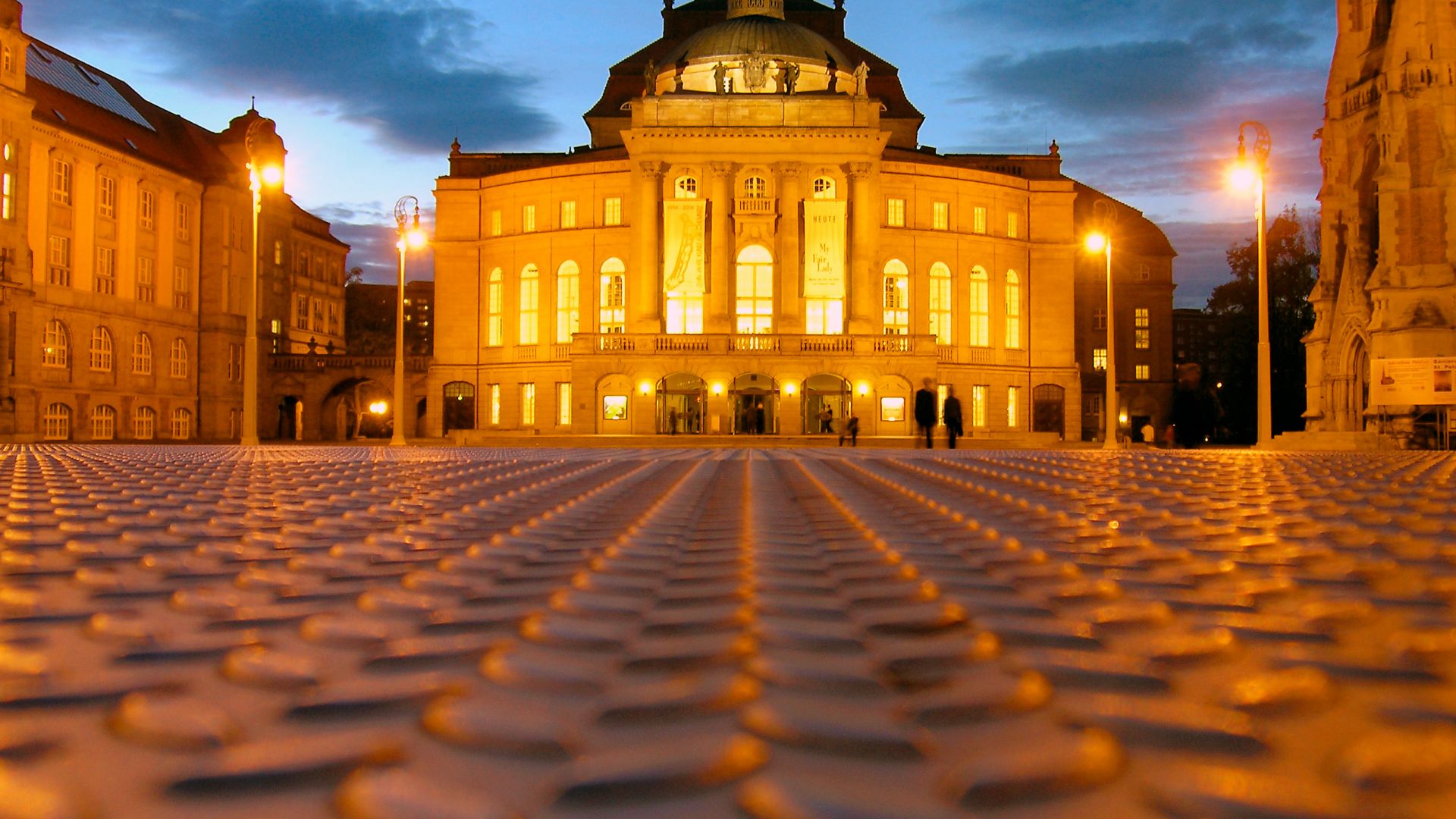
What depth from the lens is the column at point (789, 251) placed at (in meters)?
56.2

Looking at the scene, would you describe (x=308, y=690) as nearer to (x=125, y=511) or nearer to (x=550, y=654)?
(x=550, y=654)

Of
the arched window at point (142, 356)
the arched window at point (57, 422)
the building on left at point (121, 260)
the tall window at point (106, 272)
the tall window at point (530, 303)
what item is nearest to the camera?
the building on left at point (121, 260)

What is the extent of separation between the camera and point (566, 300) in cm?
6209

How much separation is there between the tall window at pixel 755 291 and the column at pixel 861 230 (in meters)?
4.06

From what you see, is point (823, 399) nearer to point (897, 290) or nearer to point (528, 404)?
point (897, 290)

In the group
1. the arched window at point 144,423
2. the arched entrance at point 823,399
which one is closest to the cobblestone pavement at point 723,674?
the arched entrance at point 823,399

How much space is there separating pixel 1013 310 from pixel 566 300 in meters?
25.0

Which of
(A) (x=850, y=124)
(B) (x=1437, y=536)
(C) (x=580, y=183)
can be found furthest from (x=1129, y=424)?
Result: (B) (x=1437, y=536)

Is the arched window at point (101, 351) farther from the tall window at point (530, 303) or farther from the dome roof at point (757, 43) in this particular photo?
the dome roof at point (757, 43)

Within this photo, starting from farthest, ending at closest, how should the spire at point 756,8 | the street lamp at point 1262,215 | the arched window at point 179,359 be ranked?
the spire at point 756,8, the arched window at point 179,359, the street lamp at point 1262,215

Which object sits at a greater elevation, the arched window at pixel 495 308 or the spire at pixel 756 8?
the spire at pixel 756 8

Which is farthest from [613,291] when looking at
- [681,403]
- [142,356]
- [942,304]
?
[142,356]

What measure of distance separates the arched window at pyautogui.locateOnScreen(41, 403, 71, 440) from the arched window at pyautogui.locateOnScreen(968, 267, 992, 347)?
1792 inches

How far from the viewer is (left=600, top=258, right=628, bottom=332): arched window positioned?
6097 cm
